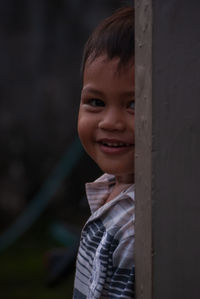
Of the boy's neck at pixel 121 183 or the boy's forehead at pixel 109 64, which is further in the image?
the boy's neck at pixel 121 183

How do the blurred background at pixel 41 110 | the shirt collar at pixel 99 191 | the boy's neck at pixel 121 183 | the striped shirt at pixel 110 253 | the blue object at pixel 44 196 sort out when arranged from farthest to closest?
the blurred background at pixel 41 110
the blue object at pixel 44 196
the shirt collar at pixel 99 191
the boy's neck at pixel 121 183
the striped shirt at pixel 110 253

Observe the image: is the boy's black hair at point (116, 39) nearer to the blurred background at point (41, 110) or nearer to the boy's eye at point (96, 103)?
the boy's eye at point (96, 103)

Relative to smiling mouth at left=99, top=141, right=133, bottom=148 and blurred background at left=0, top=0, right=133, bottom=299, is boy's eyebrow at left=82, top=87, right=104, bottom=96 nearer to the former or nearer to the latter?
smiling mouth at left=99, top=141, right=133, bottom=148

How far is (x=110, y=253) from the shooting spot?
1258mm

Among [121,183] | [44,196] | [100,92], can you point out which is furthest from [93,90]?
[44,196]

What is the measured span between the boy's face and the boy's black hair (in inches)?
0.8

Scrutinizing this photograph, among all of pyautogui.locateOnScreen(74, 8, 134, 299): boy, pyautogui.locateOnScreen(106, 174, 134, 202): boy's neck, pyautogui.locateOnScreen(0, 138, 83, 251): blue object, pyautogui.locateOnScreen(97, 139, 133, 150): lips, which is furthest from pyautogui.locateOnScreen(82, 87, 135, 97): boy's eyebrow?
pyautogui.locateOnScreen(0, 138, 83, 251): blue object

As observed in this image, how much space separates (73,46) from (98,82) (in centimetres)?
347

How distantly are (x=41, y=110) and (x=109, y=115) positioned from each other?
3449 millimetres

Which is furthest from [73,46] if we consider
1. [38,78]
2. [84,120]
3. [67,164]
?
[84,120]

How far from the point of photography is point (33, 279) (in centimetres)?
380

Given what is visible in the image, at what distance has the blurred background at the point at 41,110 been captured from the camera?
15.2 feet

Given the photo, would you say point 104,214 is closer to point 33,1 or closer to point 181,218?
point 181,218

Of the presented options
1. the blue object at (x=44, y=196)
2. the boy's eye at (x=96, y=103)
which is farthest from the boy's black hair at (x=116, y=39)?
the blue object at (x=44, y=196)
